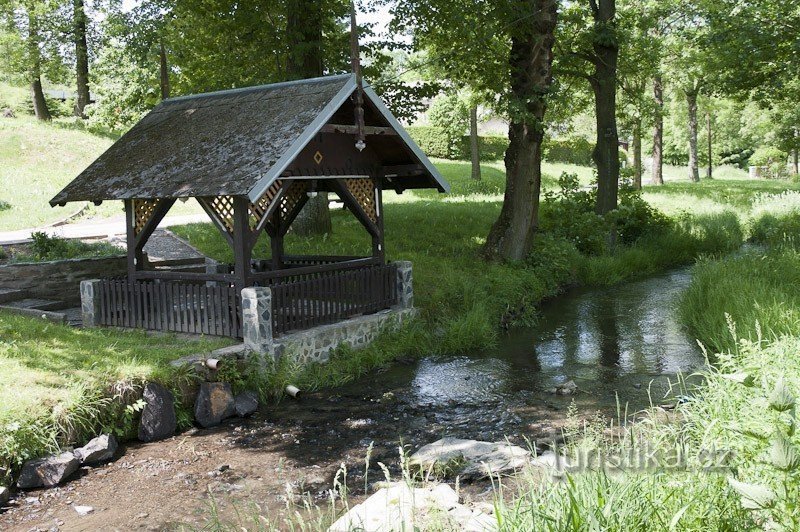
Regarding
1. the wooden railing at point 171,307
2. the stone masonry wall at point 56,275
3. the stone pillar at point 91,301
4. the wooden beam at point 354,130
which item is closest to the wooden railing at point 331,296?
the wooden railing at point 171,307

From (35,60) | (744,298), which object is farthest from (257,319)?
(35,60)

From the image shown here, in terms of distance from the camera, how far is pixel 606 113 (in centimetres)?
2064

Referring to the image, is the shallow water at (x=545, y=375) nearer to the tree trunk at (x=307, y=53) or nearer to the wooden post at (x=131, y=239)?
the wooden post at (x=131, y=239)

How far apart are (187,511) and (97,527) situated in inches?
28.8

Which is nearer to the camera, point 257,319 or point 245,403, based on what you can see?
point 245,403

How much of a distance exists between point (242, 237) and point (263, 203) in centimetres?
66

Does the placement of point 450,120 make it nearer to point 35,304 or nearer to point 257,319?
point 35,304

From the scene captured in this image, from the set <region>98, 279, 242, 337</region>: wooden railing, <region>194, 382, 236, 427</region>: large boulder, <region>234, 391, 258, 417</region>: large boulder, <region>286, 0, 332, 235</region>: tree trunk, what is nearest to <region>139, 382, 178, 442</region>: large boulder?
<region>194, 382, 236, 427</region>: large boulder

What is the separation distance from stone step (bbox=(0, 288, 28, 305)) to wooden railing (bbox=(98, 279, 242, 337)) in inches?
72.1

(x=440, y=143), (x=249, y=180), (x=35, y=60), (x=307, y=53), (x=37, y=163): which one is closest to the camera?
(x=249, y=180)

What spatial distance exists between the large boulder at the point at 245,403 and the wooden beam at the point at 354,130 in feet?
12.6

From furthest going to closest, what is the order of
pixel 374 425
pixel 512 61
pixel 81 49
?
pixel 81 49 → pixel 512 61 → pixel 374 425

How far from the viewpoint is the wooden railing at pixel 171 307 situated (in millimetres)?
10906

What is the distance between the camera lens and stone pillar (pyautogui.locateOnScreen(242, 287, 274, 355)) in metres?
10.4
